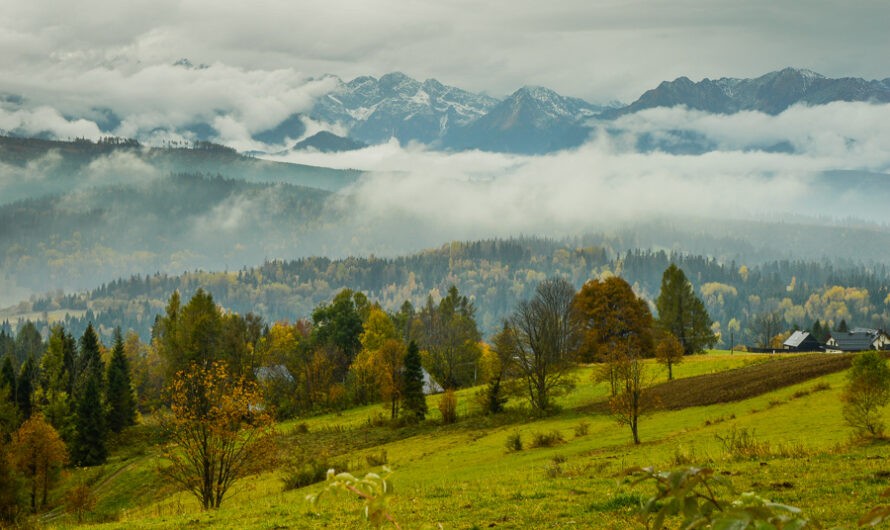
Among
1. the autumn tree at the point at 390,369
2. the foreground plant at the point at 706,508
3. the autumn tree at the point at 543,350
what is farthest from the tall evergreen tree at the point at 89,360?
the foreground plant at the point at 706,508

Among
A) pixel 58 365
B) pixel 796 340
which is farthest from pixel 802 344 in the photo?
pixel 58 365

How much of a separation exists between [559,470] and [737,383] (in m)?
36.9

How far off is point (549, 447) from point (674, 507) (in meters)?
37.9

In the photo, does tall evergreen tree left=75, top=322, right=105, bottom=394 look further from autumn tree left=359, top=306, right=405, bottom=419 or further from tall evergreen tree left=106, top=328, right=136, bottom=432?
autumn tree left=359, top=306, right=405, bottom=419

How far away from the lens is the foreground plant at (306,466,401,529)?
3.43m

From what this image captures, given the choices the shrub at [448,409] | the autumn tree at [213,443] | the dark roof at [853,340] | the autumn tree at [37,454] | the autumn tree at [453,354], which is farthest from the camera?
the dark roof at [853,340]

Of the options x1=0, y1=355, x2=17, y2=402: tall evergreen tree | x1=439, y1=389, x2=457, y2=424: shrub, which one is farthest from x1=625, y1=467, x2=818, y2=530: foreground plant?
x1=0, y1=355, x2=17, y2=402: tall evergreen tree

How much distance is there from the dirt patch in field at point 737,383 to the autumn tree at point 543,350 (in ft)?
13.9

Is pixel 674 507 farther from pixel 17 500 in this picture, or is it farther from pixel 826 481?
pixel 17 500

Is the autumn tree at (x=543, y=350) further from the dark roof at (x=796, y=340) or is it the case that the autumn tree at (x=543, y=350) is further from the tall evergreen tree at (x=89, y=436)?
the dark roof at (x=796, y=340)

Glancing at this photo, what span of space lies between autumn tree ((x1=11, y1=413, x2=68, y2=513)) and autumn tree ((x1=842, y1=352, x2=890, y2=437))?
58524 millimetres

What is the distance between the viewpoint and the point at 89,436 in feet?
245

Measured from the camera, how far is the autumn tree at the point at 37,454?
5756 cm

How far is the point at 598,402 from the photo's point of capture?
63.6 meters
